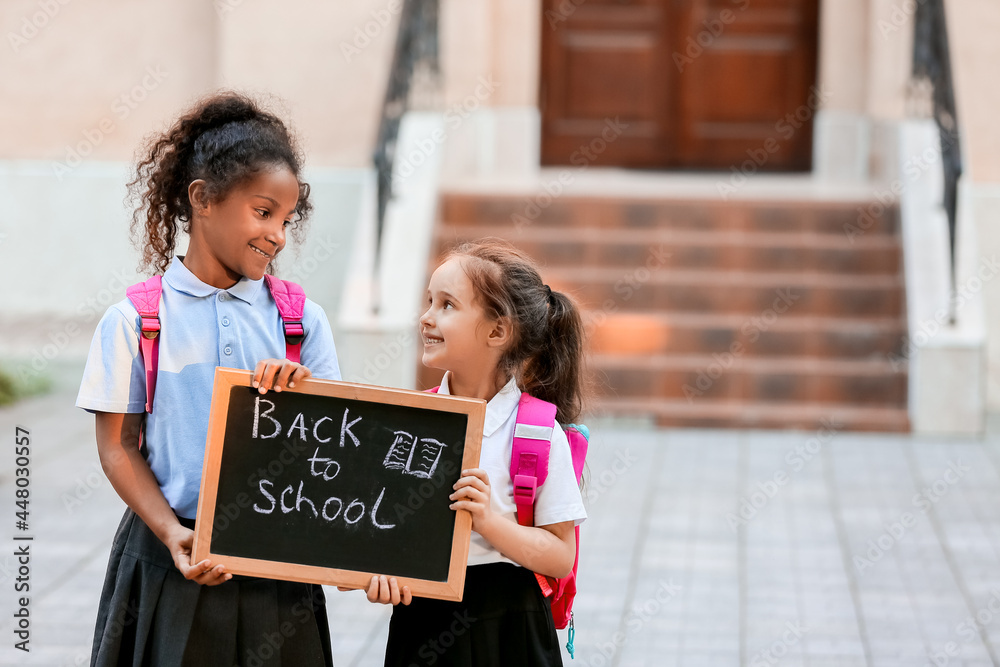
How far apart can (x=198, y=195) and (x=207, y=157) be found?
76 mm

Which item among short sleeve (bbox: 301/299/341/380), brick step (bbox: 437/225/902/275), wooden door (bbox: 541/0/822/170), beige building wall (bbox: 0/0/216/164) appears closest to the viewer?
short sleeve (bbox: 301/299/341/380)

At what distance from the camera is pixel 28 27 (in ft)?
29.8

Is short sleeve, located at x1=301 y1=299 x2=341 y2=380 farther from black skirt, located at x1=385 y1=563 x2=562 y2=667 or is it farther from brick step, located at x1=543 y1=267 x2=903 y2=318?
brick step, located at x1=543 y1=267 x2=903 y2=318

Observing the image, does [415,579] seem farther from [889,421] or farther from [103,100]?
[103,100]

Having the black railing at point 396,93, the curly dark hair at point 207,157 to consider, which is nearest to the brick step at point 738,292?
the black railing at point 396,93

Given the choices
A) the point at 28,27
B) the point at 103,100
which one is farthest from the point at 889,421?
the point at 28,27

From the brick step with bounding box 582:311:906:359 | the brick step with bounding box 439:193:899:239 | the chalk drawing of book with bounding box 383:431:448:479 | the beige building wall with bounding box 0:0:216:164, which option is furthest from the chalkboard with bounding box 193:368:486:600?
the beige building wall with bounding box 0:0:216:164

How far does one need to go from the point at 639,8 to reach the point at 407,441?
8.19m

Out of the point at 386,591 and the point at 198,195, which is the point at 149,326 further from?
the point at 386,591

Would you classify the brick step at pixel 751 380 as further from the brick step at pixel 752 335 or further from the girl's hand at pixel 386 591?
the girl's hand at pixel 386 591

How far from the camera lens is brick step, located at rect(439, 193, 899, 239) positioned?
805 cm

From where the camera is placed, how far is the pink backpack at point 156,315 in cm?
214

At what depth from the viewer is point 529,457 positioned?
2.20 m

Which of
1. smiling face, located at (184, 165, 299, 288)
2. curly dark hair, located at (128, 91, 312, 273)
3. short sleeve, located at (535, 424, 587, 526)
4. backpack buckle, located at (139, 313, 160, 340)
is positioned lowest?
short sleeve, located at (535, 424, 587, 526)
